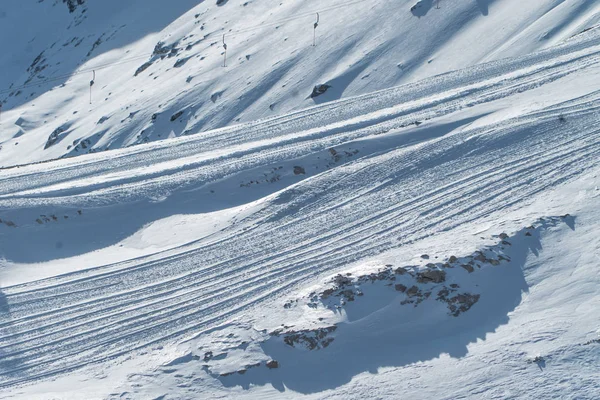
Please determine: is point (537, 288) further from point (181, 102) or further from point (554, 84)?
point (181, 102)

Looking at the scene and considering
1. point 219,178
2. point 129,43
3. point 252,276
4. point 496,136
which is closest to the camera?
point 252,276

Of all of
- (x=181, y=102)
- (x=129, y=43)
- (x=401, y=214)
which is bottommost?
(x=401, y=214)

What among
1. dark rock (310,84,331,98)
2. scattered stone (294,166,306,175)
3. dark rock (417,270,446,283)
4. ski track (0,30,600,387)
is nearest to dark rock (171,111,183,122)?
dark rock (310,84,331,98)


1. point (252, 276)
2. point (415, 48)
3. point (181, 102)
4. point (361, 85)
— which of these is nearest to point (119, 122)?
point (181, 102)

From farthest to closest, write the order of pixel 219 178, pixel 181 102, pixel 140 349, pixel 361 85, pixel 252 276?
pixel 181 102
pixel 361 85
pixel 219 178
pixel 252 276
pixel 140 349

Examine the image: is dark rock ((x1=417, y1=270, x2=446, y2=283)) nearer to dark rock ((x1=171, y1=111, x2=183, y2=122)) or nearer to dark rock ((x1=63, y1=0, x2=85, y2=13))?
dark rock ((x1=171, y1=111, x2=183, y2=122))

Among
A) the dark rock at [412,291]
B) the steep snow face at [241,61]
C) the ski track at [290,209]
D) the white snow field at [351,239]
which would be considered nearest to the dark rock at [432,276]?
the white snow field at [351,239]

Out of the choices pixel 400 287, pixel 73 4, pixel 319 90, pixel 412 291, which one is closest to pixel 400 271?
pixel 400 287
